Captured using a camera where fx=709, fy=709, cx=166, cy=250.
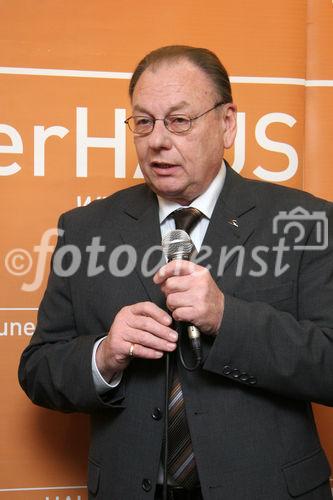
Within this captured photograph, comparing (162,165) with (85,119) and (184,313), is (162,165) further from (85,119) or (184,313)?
(85,119)

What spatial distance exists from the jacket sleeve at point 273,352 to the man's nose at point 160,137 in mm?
393

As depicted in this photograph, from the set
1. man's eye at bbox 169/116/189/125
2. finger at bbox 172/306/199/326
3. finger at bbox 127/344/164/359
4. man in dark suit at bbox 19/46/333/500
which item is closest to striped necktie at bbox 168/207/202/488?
man in dark suit at bbox 19/46/333/500

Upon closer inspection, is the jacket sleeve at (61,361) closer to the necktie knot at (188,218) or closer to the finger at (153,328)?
the finger at (153,328)

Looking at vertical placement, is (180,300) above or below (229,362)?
above

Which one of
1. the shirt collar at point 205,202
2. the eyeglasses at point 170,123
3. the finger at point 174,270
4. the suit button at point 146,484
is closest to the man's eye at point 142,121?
the eyeglasses at point 170,123

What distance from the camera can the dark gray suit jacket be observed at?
148 cm

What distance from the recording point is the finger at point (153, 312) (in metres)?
1.43

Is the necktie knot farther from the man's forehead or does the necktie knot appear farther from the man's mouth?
the man's forehead

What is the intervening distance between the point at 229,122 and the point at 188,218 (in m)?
0.29

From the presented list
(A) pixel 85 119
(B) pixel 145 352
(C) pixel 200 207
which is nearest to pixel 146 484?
(B) pixel 145 352

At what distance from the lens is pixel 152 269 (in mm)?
1646

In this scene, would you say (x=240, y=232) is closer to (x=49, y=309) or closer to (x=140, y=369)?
(x=140, y=369)

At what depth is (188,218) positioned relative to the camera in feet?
5.52

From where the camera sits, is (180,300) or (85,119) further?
(85,119)
